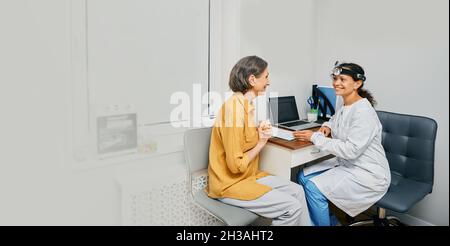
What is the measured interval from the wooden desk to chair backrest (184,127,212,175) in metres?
0.37

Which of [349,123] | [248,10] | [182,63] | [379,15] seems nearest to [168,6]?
[182,63]

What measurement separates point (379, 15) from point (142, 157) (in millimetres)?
1872

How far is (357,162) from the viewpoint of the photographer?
1708 mm

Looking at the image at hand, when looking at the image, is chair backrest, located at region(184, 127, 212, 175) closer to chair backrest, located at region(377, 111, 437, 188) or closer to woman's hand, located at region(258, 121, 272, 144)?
woman's hand, located at region(258, 121, 272, 144)

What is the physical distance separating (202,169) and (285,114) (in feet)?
2.85

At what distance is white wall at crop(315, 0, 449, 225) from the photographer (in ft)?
6.13

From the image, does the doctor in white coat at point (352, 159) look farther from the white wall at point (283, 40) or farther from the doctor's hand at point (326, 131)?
the white wall at point (283, 40)

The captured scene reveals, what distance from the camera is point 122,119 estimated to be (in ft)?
5.32

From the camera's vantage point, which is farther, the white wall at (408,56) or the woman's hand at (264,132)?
the white wall at (408,56)

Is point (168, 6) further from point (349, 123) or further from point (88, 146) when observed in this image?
point (349, 123)

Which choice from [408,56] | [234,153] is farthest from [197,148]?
[408,56]

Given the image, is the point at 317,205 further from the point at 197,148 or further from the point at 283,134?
the point at 197,148

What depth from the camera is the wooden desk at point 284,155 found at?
1.69m

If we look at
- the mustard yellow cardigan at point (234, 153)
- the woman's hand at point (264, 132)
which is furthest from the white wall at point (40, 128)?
the woman's hand at point (264, 132)
